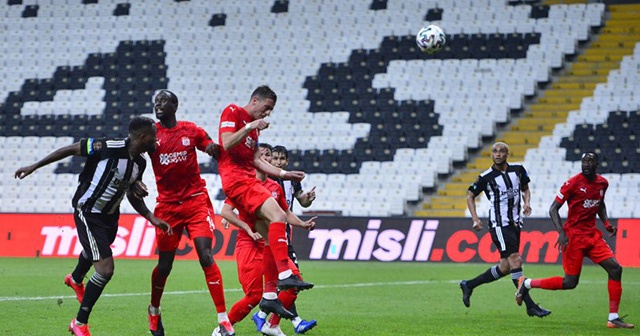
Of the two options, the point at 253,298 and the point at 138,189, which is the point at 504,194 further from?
the point at 138,189

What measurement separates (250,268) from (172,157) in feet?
4.39

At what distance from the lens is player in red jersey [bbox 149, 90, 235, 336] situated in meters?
10.4

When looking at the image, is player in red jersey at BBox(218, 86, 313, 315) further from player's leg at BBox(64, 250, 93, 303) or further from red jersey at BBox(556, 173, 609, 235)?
red jersey at BBox(556, 173, 609, 235)

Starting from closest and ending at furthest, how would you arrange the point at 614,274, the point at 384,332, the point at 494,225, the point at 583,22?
the point at 384,332 → the point at 614,274 → the point at 494,225 → the point at 583,22

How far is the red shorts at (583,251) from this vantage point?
13188 mm

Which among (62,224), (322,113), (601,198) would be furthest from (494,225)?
(322,113)

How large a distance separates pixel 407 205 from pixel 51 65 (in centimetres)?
1425

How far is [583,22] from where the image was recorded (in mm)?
32562

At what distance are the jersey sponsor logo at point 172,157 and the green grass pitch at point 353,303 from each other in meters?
1.92

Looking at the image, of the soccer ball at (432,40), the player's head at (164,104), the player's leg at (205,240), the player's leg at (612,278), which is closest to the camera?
the player's leg at (205,240)

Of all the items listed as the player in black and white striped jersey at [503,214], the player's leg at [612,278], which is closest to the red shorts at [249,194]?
the player's leg at [612,278]

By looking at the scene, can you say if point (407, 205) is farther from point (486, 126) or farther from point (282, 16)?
point (282, 16)

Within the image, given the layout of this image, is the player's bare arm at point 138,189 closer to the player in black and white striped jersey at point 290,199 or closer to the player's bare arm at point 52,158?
the player's bare arm at point 52,158

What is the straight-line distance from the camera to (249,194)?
33.3ft
